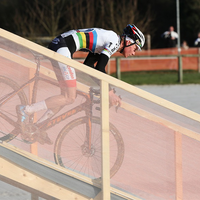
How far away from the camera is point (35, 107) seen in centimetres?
380

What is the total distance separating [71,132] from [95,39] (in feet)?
3.65

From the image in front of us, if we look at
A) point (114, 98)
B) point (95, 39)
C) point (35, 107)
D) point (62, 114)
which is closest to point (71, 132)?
point (62, 114)

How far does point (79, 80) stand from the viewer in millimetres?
3775

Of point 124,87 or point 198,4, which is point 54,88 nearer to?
point 124,87

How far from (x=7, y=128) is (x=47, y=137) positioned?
32 cm

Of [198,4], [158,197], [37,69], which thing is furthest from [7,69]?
[198,4]

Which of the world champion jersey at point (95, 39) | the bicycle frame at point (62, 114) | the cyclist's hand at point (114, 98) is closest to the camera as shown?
the cyclist's hand at point (114, 98)

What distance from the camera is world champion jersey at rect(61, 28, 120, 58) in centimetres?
452

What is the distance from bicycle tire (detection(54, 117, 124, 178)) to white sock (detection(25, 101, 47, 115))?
24cm

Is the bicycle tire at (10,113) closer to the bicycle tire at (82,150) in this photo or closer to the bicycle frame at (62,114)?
the bicycle frame at (62,114)

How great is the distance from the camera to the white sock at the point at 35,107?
3.76m

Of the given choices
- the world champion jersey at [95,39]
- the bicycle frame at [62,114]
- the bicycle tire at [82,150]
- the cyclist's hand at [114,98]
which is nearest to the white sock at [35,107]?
the bicycle frame at [62,114]

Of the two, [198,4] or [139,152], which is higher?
[198,4]

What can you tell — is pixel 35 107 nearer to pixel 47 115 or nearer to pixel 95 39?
pixel 47 115
